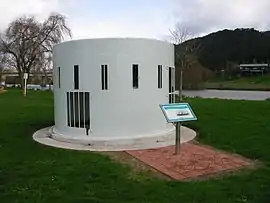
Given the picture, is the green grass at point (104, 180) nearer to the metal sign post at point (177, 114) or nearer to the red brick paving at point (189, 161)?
the red brick paving at point (189, 161)

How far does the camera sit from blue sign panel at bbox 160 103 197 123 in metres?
8.04

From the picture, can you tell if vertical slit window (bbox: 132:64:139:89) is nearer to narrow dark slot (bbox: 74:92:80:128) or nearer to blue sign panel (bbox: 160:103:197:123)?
narrow dark slot (bbox: 74:92:80:128)

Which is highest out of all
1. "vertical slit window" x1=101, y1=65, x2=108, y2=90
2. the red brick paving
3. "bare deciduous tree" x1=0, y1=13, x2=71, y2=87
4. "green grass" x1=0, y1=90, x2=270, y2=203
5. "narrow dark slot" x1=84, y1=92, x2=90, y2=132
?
"bare deciduous tree" x1=0, y1=13, x2=71, y2=87

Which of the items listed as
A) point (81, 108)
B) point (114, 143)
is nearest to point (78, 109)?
point (81, 108)

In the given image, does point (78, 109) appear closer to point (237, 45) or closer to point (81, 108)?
point (81, 108)

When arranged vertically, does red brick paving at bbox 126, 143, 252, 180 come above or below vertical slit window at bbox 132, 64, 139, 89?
below

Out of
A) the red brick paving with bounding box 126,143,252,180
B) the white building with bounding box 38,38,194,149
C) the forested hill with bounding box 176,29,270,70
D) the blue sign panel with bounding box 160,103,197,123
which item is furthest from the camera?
the forested hill with bounding box 176,29,270,70

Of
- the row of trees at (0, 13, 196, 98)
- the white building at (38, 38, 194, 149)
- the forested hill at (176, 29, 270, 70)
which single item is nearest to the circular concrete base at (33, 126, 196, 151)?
the white building at (38, 38, 194, 149)

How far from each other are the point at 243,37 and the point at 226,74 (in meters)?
6.24

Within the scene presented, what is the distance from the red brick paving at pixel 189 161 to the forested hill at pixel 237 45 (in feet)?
174

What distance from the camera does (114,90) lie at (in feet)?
31.6

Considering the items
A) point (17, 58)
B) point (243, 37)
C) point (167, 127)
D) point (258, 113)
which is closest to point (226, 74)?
point (243, 37)

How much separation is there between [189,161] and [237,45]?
57865 mm

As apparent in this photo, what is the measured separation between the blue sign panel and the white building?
1.43 meters
